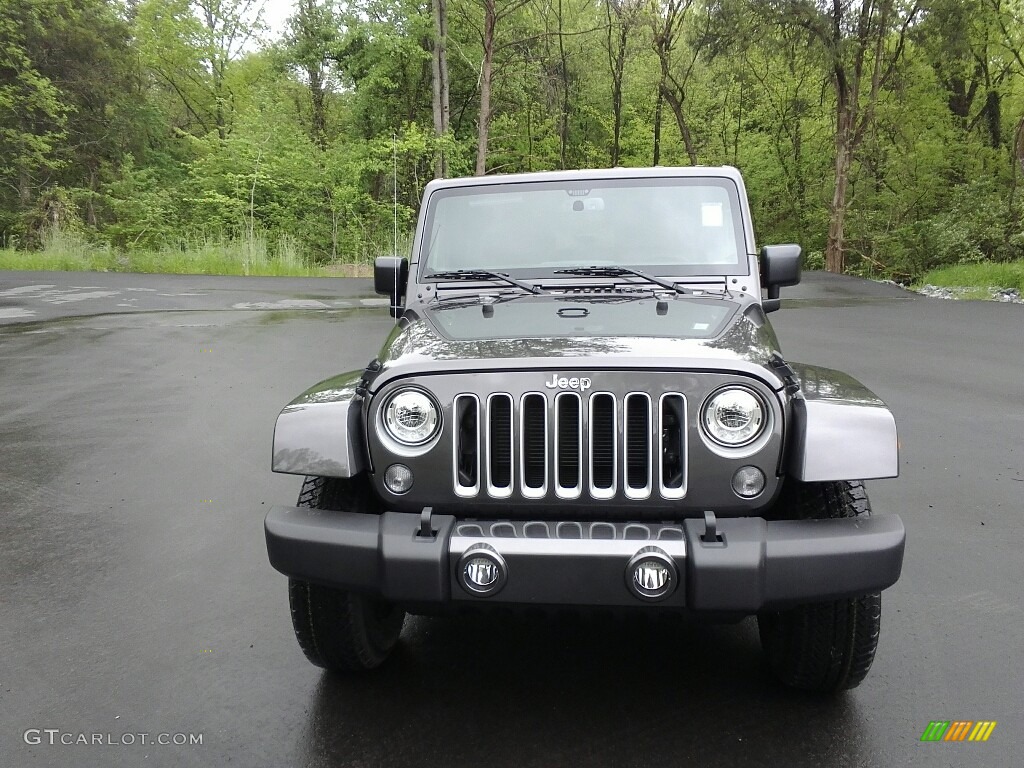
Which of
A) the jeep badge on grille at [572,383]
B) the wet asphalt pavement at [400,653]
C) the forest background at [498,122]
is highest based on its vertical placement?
the forest background at [498,122]

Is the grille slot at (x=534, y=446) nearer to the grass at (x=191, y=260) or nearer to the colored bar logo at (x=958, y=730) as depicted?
the colored bar logo at (x=958, y=730)

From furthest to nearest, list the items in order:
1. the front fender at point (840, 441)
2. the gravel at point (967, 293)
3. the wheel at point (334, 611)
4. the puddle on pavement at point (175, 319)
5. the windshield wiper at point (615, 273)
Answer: the gravel at point (967, 293)
the puddle on pavement at point (175, 319)
the windshield wiper at point (615, 273)
the wheel at point (334, 611)
the front fender at point (840, 441)

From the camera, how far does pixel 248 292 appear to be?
15.8 metres

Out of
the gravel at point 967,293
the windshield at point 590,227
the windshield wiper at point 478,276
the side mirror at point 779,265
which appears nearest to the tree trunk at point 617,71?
the gravel at point 967,293

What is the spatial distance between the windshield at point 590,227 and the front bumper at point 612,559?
161 cm

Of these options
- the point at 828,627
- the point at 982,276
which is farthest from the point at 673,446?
the point at 982,276

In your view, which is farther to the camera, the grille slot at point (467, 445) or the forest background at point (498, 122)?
the forest background at point (498, 122)

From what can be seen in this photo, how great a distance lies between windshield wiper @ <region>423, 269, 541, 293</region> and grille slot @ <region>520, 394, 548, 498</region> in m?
1.12

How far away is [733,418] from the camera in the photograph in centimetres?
226

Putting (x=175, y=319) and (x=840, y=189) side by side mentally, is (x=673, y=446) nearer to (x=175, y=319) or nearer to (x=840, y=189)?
(x=175, y=319)

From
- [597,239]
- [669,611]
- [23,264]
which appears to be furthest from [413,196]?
[669,611]

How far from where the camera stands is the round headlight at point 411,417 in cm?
233

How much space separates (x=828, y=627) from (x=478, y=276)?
78.5 inches

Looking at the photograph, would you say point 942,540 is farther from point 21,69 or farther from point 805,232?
point 21,69
